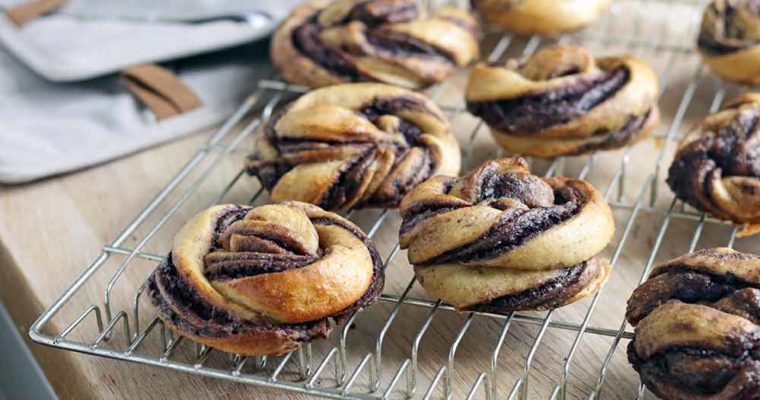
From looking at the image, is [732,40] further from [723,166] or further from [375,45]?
[375,45]

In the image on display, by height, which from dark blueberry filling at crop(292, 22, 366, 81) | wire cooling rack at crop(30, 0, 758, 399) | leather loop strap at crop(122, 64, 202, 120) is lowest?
wire cooling rack at crop(30, 0, 758, 399)

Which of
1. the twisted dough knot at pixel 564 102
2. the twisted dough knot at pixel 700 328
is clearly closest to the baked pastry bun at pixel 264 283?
the twisted dough knot at pixel 700 328

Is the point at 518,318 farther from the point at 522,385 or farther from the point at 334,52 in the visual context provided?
the point at 334,52

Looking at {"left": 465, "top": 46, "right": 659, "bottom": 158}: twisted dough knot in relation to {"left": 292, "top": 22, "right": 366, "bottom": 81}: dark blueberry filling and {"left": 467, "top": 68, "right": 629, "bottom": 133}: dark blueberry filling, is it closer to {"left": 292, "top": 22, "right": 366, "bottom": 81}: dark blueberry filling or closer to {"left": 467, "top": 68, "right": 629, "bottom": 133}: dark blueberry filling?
{"left": 467, "top": 68, "right": 629, "bottom": 133}: dark blueberry filling

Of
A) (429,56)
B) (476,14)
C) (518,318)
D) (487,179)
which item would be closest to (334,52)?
(429,56)

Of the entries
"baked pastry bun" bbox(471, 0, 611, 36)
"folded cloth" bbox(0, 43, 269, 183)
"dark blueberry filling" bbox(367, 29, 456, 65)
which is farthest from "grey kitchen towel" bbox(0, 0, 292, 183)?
"baked pastry bun" bbox(471, 0, 611, 36)

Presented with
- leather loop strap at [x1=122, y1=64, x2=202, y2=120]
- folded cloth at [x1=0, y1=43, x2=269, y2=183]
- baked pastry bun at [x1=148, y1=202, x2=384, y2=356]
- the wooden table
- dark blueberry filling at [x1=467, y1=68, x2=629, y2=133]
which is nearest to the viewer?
baked pastry bun at [x1=148, y1=202, x2=384, y2=356]
